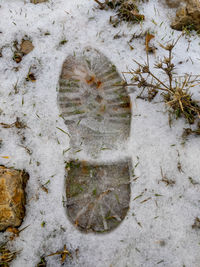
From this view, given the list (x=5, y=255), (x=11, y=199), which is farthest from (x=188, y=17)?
(x=5, y=255)

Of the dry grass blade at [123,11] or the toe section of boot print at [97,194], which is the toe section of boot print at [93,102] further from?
the dry grass blade at [123,11]

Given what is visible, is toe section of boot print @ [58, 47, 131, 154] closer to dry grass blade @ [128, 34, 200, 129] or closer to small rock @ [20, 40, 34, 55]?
dry grass blade @ [128, 34, 200, 129]

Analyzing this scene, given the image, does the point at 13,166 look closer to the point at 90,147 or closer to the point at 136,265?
the point at 90,147

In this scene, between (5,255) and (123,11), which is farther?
(123,11)

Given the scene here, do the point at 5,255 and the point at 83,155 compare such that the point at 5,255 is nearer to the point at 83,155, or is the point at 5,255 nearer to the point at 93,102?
the point at 83,155

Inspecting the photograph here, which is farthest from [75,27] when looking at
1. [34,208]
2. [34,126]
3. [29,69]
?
[34,208]

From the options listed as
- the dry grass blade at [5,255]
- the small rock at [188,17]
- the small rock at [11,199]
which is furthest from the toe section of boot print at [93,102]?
the dry grass blade at [5,255]

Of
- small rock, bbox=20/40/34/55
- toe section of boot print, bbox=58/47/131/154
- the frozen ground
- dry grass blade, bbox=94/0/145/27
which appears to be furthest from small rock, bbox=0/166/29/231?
dry grass blade, bbox=94/0/145/27
